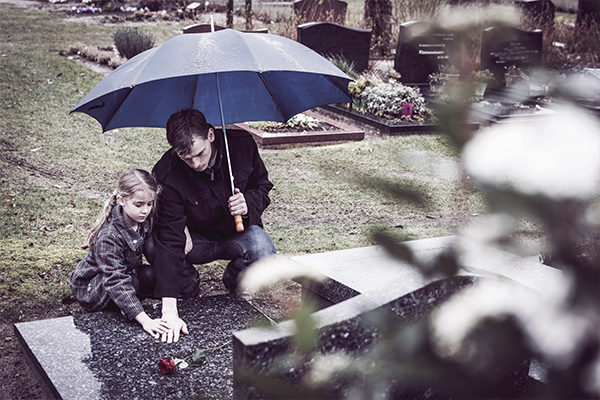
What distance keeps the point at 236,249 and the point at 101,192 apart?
314 centimetres

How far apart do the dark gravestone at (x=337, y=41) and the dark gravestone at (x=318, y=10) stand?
3227 mm

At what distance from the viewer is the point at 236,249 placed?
3533 mm

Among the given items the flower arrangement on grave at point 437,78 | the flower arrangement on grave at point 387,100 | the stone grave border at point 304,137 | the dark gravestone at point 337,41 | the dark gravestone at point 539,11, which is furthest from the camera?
the dark gravestone at point 539,11

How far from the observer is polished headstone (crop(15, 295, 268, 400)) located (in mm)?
2488

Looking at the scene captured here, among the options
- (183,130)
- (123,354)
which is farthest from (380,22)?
(123,354)

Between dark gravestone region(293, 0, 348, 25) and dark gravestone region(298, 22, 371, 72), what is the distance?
3.23 m

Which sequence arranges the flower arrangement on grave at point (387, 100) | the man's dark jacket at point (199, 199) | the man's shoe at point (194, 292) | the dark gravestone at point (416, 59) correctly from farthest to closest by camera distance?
the dark gravestone at point (416, 59), the flower arrangement on grave at point (387, 100), the man's shoe at point (194, 292), the man's dark jacket at point (199, 199)

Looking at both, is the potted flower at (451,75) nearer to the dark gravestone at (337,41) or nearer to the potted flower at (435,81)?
the potted flower at (435,81)

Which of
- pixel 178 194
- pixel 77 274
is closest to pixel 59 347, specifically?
pixel 77 274

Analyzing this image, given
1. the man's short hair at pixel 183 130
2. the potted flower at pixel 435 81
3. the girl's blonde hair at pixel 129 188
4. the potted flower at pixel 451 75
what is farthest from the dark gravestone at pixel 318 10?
the girl's blonde hair at pixel 129 188

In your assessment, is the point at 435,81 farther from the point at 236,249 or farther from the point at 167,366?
the point at 167,366

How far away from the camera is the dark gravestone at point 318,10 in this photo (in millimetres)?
15086

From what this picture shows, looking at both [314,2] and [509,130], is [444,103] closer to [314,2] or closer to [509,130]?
[509,130]

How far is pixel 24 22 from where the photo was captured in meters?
17.9
